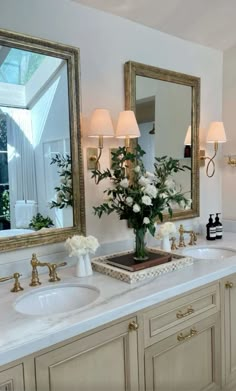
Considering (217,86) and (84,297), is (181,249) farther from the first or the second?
(217,86)

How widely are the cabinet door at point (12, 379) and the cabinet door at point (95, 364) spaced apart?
0.06 meters

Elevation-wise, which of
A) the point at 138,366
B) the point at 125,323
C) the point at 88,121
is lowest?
the point at 138,366

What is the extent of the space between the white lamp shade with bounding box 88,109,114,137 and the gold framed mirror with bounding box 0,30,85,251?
9 cm

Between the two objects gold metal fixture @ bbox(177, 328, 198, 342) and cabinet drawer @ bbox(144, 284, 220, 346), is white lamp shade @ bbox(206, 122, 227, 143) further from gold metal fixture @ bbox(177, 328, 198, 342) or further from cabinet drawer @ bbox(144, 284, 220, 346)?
gold metal fixture @ bbox(177, 328, 198, 342)

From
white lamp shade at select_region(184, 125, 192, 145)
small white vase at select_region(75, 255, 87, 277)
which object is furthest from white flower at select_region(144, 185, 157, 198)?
white lamp shade at select_region(184, 125, 192, 145)

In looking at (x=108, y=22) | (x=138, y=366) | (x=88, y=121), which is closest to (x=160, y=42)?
(x=108, y=22)

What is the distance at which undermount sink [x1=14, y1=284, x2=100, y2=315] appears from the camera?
150 centimetres

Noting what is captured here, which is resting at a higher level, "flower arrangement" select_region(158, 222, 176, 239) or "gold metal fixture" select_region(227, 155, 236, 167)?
"gold metal fixture" select_region(227, 155, 236, 167)

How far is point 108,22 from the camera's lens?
2.04 metres

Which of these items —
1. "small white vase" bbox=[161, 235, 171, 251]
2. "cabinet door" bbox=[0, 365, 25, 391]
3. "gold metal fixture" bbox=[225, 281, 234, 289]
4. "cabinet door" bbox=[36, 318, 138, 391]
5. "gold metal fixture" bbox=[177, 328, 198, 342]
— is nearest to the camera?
"cabinet door" bbox=[0, 365, 25, 391]

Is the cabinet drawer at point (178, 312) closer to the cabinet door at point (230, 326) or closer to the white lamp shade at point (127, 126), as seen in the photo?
the cabinet door at point (230, 326)

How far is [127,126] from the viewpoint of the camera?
200cm

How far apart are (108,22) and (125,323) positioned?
1752mm

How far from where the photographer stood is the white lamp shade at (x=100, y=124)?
189cm
